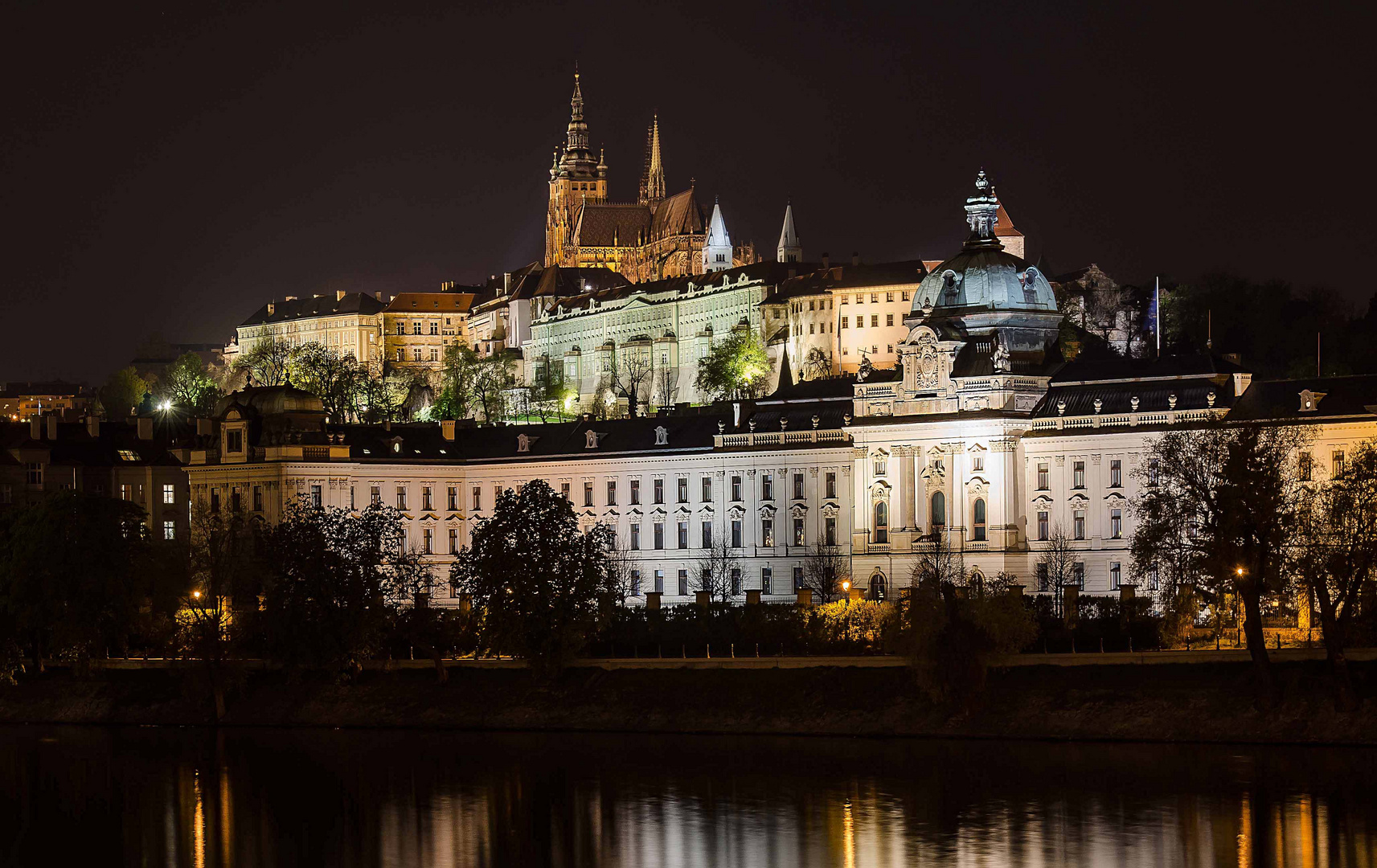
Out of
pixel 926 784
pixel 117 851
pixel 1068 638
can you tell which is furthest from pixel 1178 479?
pixel 117 851

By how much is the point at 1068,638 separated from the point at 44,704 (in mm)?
44705

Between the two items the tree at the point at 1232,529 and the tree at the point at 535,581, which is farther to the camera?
the tree at the point at 535,581

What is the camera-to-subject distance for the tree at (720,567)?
143 metres

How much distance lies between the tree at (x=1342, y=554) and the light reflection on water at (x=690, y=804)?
4110 millimetres

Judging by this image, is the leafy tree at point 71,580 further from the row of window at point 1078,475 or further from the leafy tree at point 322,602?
the row of window at point 1078,475

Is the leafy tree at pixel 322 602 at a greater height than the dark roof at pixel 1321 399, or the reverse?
the dark roof at pixel 1321 399

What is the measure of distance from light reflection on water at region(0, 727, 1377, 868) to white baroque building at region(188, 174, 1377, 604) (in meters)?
33.6

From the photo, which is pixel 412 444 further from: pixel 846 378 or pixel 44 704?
pixel 44 704

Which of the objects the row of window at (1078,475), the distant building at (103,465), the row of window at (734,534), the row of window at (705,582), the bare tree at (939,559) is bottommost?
the row of window at (705,582)

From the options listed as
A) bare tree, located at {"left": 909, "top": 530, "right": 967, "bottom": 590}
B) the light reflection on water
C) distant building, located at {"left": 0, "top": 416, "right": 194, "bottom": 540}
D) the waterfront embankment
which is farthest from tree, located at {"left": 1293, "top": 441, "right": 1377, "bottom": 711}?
distant building, located at {"left": 0, "top": 416, "right": 194, "bottom": 540}

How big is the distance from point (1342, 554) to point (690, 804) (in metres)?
26.6

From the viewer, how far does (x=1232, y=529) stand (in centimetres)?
9500

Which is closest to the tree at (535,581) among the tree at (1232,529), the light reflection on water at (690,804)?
the light reflection on water at (690,804)

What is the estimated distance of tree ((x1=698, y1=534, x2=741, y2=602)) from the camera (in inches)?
5620
